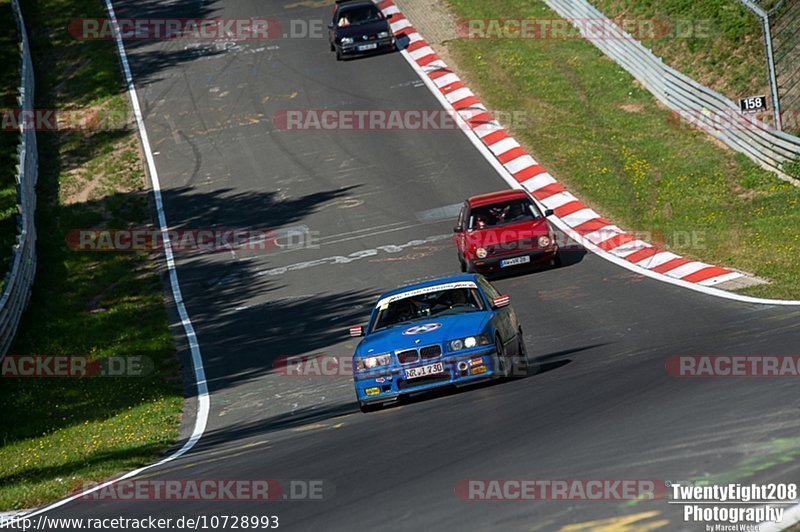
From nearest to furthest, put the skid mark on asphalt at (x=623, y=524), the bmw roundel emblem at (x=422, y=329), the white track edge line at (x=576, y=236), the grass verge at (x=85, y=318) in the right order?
the skid mark on asphalt at (x=623, y=524)
the bmw roundel emblem at (x=422, y=329)
the grass verge at (x=85, y=318)
the white track edge line at (x=576, y=236)

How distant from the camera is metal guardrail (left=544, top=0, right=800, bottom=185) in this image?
27562mm

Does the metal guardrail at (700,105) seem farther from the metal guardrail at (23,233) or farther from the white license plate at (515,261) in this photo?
the metal guardrail at (23,233)

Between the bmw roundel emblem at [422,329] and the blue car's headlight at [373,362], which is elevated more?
the bmw roundel emblem at [422,329]

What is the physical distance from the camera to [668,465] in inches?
366

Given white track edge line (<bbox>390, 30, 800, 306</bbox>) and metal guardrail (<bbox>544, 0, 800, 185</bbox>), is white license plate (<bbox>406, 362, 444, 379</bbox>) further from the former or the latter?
metal guardrail (<bbox>544, 0, 800, 185</bbox>)

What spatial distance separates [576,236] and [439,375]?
473 inches

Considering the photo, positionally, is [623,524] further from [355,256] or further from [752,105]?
[752,105]

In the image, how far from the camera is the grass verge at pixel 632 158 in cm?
2431

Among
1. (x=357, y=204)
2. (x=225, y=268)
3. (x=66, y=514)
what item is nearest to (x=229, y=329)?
(x=225, y=268)

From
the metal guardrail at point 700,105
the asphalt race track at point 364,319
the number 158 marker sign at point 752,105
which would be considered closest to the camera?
the asphalt race track at point 364,319

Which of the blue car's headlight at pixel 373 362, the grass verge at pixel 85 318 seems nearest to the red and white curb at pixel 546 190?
the blue car's headlight at pixel 373 362

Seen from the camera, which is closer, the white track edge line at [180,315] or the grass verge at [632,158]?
the white track edge line at [180,315]

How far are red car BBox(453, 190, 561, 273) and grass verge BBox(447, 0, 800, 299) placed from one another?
2.70 m

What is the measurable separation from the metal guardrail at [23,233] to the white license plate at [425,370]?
11004 mm
